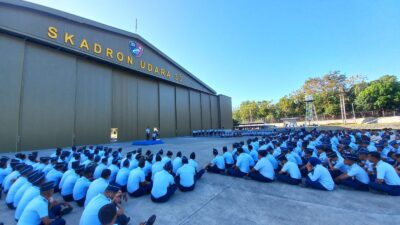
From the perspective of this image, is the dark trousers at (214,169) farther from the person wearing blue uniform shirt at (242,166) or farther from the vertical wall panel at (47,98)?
the vertical wall panel at (47,98)

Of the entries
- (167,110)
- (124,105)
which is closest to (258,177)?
(124,105)

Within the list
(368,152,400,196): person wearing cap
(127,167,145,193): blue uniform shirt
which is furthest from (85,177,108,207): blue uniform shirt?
(368,152,400,196): person wearing cap

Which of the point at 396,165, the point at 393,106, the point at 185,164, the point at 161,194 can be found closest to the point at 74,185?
the point at 161,194

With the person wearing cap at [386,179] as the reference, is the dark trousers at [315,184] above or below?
below

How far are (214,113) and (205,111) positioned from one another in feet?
9.07

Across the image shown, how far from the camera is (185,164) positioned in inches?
212

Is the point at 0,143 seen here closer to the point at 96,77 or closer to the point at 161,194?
the point at 96,77

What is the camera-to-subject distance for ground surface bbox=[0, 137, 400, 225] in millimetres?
3660

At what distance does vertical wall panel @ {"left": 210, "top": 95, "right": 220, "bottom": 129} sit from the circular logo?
16.2m

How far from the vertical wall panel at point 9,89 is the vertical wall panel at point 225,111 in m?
27.2

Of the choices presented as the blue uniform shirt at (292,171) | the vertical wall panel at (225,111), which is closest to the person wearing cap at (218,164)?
the blue uniform shirt at (292,171)

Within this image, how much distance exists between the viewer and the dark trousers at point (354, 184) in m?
4.93

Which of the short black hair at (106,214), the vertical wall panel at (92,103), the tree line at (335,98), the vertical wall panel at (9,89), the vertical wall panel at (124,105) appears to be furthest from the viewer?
the tree line at (335,98)

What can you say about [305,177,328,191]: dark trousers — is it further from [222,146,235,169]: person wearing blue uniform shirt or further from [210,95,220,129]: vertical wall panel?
[210,95,220,129]: vertical wall panel
